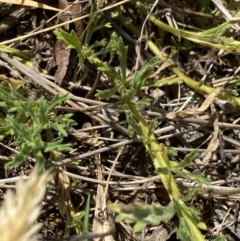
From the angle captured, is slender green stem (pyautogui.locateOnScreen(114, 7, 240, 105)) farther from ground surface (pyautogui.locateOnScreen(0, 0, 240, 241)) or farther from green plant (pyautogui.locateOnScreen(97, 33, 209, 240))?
green plant (pyautogui.locateOnScreen(97, 33, 209, 240))

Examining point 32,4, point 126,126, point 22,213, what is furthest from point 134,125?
point 22,213

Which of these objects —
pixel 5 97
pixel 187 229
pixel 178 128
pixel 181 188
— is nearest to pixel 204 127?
pixel 178 128

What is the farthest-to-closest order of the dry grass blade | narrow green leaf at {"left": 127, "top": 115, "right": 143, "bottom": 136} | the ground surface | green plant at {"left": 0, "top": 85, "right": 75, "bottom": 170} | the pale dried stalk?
the dry grass blade < the ground surface < narrow green leaf at {"left": 127, "top": 115, "right": 143, "bottom": 136} < green plant at {"left": 0, "top": 85, "right": 75, "bottom": 170} < the pale dried stalk

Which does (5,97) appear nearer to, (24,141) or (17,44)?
(24,141)

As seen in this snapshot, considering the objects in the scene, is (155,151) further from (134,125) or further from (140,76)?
(140,76)

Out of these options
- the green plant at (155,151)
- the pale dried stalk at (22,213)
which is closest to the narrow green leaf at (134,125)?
the green plant at (155,151)

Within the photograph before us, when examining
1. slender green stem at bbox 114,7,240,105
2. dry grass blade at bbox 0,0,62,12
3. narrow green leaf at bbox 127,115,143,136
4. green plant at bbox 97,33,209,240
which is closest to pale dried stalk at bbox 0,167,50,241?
green plant at bbox 97,33,209,240
